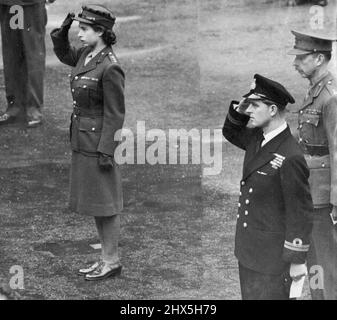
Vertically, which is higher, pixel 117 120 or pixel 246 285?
pixel 117 120

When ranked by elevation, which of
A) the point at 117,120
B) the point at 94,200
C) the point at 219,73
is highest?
the point at 117,120

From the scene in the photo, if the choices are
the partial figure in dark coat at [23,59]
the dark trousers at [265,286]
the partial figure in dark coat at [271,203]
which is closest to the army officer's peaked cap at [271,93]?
the partial figure in dark coat at [271,203]

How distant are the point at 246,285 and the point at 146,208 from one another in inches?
90.2

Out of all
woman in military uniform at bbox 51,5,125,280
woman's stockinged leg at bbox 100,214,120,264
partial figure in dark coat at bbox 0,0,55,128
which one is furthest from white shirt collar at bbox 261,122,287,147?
partial figure in dark coat at bbox 0,0,55,128

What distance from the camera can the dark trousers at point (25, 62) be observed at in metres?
9.62

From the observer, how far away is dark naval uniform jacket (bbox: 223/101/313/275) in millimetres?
5484

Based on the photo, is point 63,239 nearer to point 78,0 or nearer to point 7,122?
point 7,122

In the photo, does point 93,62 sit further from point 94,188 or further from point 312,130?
point 312,130

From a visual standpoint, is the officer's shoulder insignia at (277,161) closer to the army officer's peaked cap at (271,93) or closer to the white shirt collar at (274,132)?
the white shirt collar at (274,132)

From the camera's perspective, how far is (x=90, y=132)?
6684mm

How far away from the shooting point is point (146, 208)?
7.97 meters

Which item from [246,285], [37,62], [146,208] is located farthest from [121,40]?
[246,285]

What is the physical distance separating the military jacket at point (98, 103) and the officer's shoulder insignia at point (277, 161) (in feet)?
4.40

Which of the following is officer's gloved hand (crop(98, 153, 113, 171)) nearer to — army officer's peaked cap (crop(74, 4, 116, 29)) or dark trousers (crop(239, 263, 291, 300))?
army officer's peaked cap (crop(74, 4, 116, 29))
